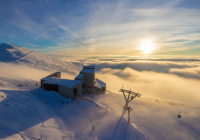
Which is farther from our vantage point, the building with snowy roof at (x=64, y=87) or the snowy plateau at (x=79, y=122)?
the building with snowy roof at (x=64, y=87)

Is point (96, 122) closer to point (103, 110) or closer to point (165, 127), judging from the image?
point (103, 110)

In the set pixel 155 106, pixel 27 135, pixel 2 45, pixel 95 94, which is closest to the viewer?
pixel 27 135

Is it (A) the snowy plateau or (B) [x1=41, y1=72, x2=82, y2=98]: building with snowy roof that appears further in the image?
(B) [x1=41, y1=72, x2=82, y2=98]: building with snowy roof

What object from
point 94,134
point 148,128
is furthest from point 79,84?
point 148,128

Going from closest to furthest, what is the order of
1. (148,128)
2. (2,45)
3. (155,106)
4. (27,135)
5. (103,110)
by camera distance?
(27,135)
(148,128)
(103,110)
(155,106)
(2,45)

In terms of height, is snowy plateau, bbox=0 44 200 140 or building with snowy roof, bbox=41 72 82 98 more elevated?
building with snowy roof, bbox=41 72 82 98

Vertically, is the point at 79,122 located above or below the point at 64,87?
below

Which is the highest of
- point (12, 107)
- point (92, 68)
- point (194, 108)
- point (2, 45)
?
point (2, 45)

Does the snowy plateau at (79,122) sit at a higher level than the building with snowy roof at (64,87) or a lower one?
lower

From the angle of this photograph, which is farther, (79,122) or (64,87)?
(64,87)

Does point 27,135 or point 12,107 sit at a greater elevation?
point 12,107

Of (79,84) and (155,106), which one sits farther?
(155,106)
